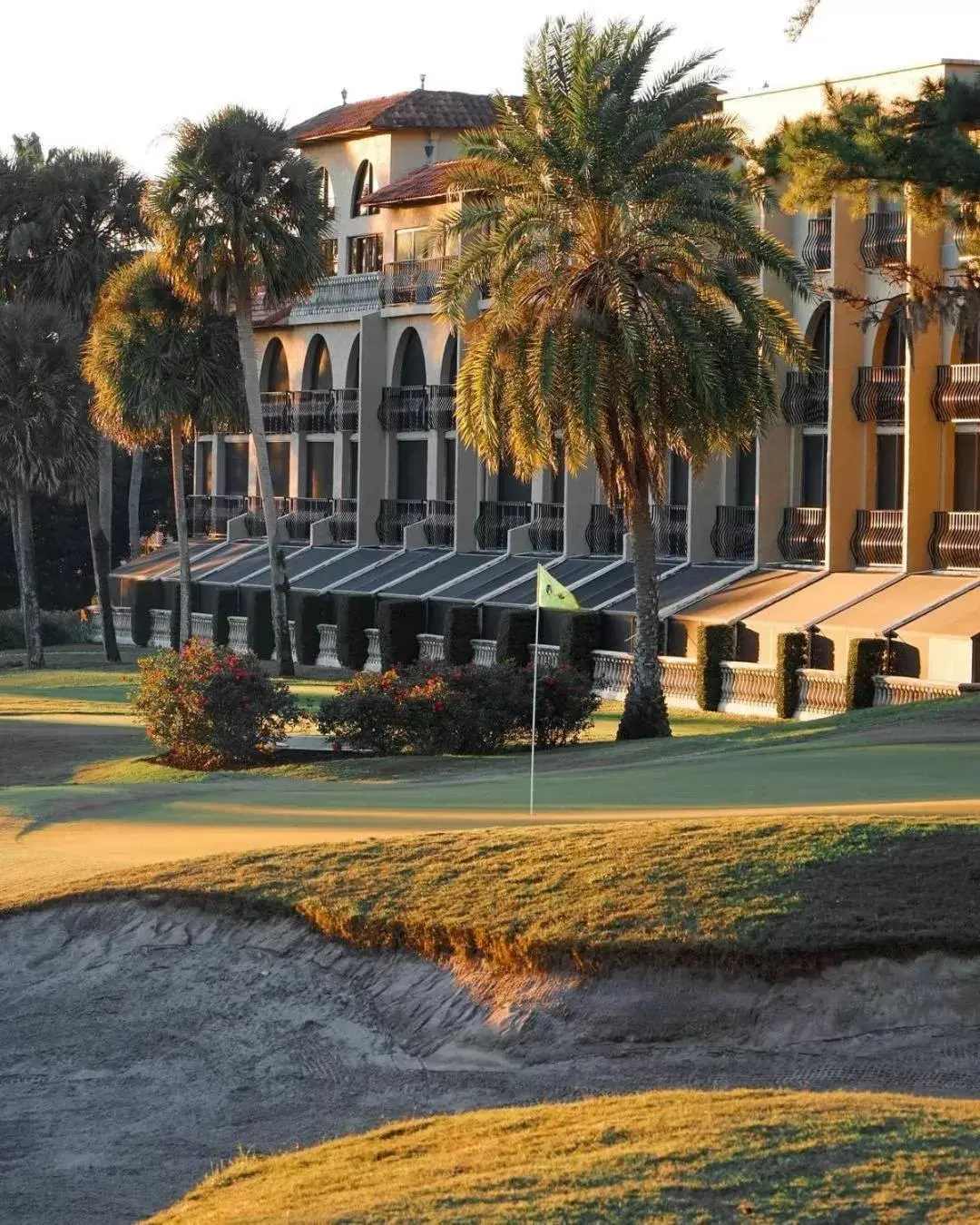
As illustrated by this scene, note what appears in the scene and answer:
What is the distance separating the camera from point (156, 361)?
161 feet

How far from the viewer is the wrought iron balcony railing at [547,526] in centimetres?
5216

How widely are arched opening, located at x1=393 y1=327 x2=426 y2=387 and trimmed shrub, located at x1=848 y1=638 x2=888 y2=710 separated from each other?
1013 inches

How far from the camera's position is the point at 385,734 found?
29828 millimetres

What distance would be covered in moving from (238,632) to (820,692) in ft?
79.8

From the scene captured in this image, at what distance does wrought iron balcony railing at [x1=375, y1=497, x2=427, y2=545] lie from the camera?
2317 inches

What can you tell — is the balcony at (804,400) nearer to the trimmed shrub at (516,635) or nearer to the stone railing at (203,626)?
the trimmed shrub at (516,635)

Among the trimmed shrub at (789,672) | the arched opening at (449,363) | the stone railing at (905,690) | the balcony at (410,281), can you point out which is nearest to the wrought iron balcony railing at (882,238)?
the trimmed shrub at (789,672)

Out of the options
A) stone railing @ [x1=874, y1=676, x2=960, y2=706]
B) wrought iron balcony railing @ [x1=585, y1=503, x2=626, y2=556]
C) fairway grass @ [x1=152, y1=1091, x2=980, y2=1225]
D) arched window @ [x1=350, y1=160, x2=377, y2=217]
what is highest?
arched window @ [x1=350, y1=160, x2=377, y2=217]

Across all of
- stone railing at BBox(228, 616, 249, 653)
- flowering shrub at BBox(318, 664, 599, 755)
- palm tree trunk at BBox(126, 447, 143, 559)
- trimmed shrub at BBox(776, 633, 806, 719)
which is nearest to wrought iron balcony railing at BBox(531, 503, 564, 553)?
stone railing at BBox(228, 616, 249, 653)

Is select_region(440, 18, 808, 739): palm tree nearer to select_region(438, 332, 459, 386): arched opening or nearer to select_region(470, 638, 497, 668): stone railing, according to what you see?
select_region(470, 638, 497, 668): stone railing

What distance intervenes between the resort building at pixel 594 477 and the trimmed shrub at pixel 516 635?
1222mm

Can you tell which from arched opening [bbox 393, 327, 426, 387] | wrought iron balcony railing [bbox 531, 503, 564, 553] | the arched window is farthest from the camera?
the arched window

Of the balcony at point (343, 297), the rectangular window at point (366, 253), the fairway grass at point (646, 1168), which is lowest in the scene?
the fairway grass at point (646, 1168)

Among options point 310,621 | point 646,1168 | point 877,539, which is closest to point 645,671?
point 877,539
